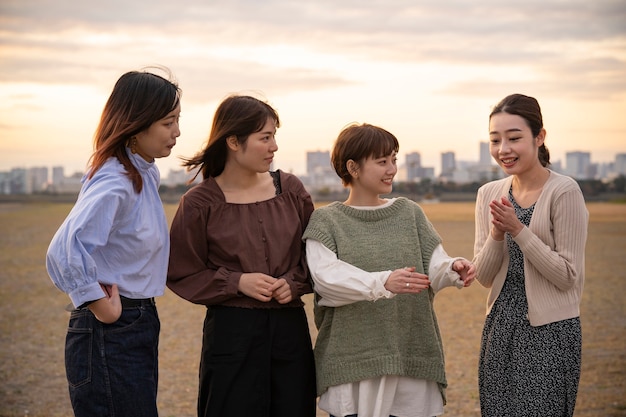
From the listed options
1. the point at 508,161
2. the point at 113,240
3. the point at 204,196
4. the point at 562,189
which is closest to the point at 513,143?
the point at 508,161

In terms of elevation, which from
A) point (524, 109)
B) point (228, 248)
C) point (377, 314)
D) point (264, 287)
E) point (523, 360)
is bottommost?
point (523, 360)

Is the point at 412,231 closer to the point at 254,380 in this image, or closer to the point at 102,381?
the point at 254,380

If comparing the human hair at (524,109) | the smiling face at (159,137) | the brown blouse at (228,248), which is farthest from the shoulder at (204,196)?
the human hair at (524,109)

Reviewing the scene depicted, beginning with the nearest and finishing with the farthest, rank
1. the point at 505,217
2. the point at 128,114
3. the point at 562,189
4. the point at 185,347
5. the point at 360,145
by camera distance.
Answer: the point at 128,114 → the point at 505,217 → the point at 562,189 → the point at 360,145 → the point at 185,347

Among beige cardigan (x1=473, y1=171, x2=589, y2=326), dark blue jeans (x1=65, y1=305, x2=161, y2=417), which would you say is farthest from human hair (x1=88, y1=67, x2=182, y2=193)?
beige cardigan (x1=473, y1=171, x2=589, y2=326)

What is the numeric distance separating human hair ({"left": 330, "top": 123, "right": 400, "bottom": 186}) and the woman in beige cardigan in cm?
49

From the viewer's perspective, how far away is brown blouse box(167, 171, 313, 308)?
356 cm

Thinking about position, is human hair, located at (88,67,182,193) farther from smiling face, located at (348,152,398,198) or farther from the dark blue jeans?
smiling face, located at (348,152,398,198)

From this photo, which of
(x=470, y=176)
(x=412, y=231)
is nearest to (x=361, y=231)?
(x=412, y=231)

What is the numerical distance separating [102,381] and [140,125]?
1046mm

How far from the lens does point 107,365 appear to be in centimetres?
312

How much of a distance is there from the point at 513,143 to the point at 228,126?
1310 mm

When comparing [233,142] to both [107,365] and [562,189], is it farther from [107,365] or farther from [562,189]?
[562,189]

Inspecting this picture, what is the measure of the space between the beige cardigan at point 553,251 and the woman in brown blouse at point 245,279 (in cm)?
92
